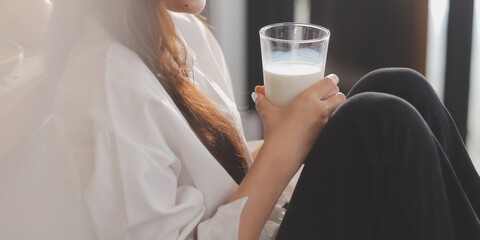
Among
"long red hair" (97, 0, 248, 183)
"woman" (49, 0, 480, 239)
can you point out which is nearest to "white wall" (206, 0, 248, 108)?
"long red hair" (97, 0, 248, 183)

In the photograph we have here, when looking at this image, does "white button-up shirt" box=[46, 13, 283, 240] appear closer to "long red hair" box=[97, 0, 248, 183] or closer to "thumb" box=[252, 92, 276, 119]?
"long red hair" box=[97, 0, 248, 183]

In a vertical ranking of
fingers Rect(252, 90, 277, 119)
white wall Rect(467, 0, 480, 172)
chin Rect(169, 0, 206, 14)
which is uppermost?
chin Rect(169, 0, 206, 14)

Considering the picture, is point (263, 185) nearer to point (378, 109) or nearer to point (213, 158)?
point (213, 158)

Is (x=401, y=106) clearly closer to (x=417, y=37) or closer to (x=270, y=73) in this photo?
(x=270, y=73)

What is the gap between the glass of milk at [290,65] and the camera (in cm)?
103

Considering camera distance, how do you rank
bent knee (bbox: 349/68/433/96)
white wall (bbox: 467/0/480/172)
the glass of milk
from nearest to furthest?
the glass of milk → bent knee (bbox: 349/68/433/96) → white wall (bbox: 467/0/480/172)

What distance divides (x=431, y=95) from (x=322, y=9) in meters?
1.19

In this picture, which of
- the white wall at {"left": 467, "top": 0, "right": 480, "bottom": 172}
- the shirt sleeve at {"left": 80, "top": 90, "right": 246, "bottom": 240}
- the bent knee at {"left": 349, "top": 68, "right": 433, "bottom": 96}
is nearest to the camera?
the shirt sleeve at {"left": 80, "top": 90, "right": 246, "bottom": 240}

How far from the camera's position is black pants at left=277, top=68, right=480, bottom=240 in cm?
92

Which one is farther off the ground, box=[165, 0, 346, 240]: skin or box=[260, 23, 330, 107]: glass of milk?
box=[260, 23, 330, 107]: glass of milk

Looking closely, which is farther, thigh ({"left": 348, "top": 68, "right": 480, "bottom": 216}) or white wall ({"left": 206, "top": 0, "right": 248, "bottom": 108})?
white wall ({"left": 206, "top": 0, "right": 248, "bottom": 108})

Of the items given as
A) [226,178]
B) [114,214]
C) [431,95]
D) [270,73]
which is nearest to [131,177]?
[114,214]

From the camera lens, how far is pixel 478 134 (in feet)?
7.02

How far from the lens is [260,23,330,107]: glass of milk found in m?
1.03
